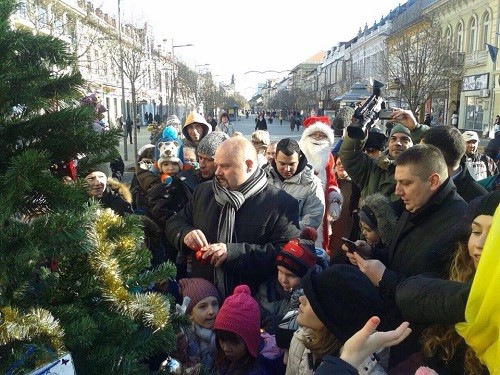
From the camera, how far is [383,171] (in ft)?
14.9

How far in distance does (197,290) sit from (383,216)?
4.58ft

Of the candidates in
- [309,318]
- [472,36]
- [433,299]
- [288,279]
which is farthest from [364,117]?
[472,36]

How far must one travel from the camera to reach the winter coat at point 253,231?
3041 millimetres

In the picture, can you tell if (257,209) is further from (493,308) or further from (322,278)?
(493,308)

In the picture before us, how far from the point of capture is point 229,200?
121 inches

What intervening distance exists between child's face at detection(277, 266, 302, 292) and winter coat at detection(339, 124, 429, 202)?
167 cm

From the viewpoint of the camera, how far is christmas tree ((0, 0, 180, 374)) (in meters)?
1.31

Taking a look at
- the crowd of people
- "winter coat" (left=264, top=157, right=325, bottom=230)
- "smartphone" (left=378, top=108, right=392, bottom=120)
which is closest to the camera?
the crowd of people

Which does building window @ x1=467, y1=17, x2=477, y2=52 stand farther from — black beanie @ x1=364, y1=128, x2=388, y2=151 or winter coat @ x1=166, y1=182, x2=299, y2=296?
winter coat @ x1=166, y1=182, x2=299, y2=296

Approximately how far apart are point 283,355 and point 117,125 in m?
1.77

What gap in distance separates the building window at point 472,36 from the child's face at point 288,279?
117 feet

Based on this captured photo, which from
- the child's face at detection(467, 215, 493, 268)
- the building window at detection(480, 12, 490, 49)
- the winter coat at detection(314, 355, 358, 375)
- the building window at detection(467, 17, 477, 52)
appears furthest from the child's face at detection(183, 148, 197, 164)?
the building window at detection(467, 17, 477, 52)

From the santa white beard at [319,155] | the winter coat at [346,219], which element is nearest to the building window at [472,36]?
the santa white beard at [319,155]

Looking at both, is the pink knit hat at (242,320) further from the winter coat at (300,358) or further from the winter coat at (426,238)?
the winter coat at (426,238)
